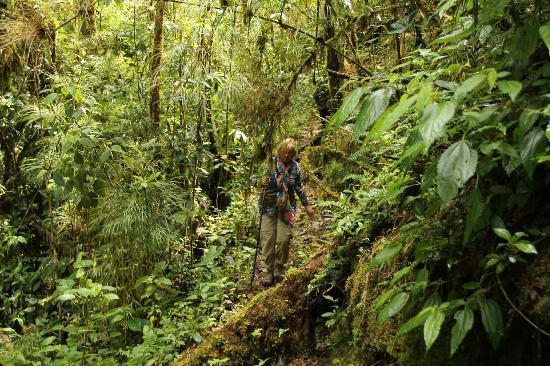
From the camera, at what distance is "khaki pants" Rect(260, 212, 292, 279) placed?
244 inches

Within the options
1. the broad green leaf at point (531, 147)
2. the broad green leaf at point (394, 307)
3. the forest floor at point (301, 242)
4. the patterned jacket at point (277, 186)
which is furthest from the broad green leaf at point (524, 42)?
the forest floor at point (301, 242)

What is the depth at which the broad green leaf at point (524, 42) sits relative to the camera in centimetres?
163

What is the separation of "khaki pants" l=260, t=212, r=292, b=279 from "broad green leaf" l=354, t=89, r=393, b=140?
15.1ft

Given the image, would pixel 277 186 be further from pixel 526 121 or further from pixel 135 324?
pixel 526 121

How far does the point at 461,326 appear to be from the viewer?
162cm

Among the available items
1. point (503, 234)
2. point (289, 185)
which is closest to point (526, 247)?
point (503, 234)

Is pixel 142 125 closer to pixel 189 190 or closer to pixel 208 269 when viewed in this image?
pixel 189 190

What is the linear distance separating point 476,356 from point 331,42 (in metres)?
3.51

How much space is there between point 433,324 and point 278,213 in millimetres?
4679

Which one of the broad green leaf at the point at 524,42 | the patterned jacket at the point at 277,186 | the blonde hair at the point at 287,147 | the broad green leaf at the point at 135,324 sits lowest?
the broad green leaf at the point at 135,324

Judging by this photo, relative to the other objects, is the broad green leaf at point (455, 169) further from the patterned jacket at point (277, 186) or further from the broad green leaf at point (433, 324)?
the patterned jacket at point (277, 186)

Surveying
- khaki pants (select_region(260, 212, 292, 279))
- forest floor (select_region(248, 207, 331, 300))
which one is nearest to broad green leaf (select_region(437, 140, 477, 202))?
forest floor (select_region(248, 207, 331, 300))

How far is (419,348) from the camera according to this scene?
2293 millimetres

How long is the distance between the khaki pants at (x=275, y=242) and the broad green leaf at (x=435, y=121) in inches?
190
